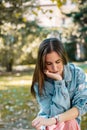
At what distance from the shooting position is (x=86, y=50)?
1503 inches

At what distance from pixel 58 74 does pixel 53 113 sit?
0.26 metres

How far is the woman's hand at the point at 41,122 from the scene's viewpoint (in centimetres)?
250

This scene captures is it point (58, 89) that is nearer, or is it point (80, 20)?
point (58, 89)

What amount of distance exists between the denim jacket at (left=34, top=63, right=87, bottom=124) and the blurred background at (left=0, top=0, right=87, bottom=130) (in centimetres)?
215

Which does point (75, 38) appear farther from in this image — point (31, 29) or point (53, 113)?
point (53, 113)

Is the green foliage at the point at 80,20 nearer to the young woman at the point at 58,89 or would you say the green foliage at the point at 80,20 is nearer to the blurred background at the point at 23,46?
the blurred background at the point at 23,46

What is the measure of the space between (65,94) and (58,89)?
2.3 inches

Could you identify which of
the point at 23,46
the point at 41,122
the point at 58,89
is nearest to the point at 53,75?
the point at 58,89

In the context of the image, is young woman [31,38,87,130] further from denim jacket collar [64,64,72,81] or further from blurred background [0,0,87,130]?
blurred background [0,0,87,130]

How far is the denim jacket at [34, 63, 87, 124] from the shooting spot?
8.67ft

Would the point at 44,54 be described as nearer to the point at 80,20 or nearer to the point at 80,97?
the point at 80,97

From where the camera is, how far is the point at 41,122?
2521mm

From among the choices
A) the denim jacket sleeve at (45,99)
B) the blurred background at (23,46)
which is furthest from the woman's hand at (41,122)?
the blurred background at (23,46)

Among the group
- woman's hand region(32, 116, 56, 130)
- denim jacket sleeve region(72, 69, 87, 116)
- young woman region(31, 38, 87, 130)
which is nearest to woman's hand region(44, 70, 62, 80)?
young woman region(31, 38, 87, 130)
